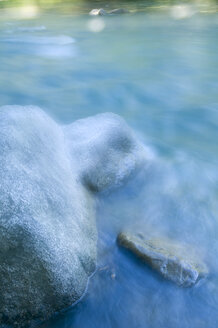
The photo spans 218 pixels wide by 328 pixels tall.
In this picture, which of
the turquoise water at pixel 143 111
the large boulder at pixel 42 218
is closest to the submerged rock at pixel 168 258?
the turquoise water at pixel 143 111

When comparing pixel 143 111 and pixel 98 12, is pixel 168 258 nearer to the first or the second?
pixel 143 111

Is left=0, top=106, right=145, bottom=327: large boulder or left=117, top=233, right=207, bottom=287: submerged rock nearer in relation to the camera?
left=0, top=106, right=145, bottom=327: large boulder

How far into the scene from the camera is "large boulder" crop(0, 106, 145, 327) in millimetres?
2459

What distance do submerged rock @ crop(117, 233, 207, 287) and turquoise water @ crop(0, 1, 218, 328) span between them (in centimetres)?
7

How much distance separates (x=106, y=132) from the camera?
4273mm

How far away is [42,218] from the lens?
2.62 meters

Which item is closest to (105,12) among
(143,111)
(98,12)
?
(98,12)

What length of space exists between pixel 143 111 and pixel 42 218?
14.6ft

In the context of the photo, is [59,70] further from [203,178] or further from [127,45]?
[203,178]

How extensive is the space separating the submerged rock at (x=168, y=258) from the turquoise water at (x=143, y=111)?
0.07m

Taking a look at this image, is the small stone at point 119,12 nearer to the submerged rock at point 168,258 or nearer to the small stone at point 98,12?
the small stone at point 98,12

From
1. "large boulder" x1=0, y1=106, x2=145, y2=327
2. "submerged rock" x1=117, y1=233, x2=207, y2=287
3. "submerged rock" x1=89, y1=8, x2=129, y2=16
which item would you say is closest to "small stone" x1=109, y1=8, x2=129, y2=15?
"submerged rock" x1=89, y1=8, x2=129, y2=16

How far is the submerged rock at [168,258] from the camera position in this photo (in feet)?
9.51

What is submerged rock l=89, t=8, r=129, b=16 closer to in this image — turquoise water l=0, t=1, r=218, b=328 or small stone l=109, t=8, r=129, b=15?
small stone l=109, t=8, r=129, b=15
